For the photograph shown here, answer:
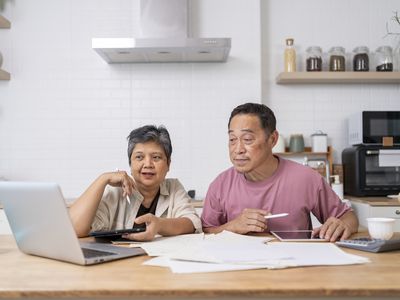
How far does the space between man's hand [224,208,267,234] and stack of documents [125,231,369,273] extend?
103 millimetres

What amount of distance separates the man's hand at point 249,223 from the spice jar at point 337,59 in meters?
2.38

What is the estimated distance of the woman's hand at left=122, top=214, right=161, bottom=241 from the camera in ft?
5.14

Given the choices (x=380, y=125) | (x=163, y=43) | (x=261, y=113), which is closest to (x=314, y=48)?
(x=380, y=125)

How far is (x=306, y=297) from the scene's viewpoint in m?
1.04

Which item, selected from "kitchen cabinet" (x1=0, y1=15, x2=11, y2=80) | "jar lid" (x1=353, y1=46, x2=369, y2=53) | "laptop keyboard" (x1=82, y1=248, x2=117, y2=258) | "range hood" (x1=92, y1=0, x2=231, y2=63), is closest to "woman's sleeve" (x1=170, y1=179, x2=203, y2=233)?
"laptop keyboard" (x1=82, y1=248, x2=117, y2=258)

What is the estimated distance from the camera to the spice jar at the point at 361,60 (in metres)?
3.83

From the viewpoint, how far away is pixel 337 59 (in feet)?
12.6

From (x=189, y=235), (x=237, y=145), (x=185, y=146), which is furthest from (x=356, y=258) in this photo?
(x=185, y=146)

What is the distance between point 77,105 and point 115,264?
2741 mm

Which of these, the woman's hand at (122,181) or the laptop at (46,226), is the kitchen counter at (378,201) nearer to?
the woman's hand at (122,181)

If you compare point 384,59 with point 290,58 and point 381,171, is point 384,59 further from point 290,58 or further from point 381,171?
point 381,171

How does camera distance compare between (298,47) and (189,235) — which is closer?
(189,235)

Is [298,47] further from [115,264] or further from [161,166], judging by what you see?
[115,264]

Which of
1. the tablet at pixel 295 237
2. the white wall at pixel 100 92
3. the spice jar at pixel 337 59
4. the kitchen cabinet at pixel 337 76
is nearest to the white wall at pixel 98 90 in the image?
the white wall at pixel 100 92
